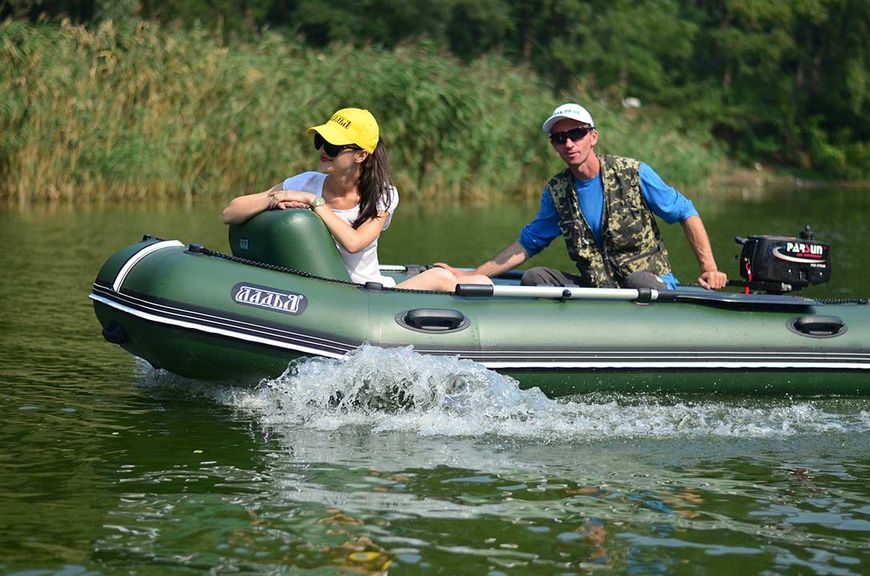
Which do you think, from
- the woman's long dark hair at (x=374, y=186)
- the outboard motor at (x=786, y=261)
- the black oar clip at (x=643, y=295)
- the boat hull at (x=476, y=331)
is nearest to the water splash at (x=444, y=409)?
the boat hull at (x=476, y=331)

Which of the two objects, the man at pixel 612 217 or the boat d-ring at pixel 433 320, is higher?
the man at pixel 612 217

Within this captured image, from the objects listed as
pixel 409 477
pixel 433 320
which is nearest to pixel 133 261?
pixel 433 320

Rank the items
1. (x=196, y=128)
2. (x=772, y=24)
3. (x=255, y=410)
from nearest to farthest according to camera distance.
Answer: (x=255, y=410) → (x=196, y=128) → (x=772, y=24)

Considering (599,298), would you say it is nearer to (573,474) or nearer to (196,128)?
(573,474)

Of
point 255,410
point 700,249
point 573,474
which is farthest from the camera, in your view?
point 700,249

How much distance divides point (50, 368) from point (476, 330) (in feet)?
6.95

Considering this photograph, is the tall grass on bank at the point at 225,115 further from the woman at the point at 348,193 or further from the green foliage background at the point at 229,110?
the woman at the point at 348,193

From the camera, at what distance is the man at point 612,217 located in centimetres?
654

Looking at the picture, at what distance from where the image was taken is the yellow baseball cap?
5.95 m

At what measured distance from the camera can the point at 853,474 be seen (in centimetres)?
511

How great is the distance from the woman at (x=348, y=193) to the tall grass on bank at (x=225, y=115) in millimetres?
10180

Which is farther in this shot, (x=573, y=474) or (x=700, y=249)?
(x=700, y=249)

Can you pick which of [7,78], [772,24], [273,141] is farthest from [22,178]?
Result: [772,24]

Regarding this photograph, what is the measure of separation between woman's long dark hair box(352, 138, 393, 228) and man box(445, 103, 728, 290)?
721 mm
